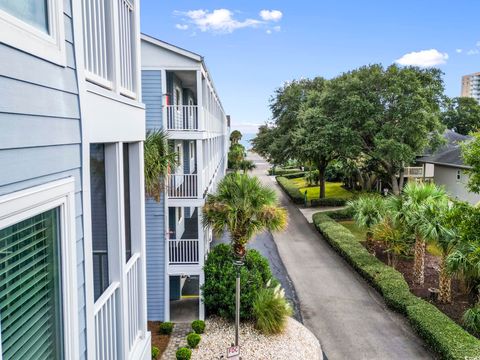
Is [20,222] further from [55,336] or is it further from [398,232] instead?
[398,232]

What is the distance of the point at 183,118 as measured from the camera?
551 inches

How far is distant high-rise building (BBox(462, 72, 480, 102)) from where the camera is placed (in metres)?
144

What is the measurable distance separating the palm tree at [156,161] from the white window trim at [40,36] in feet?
27.4

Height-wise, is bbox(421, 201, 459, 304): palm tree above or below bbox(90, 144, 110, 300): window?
below

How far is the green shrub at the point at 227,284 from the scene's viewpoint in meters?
12.7

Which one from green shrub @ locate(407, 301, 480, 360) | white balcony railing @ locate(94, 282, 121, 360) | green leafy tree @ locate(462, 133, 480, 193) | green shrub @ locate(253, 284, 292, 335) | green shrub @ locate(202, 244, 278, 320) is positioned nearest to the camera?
white balcony railing @ locate(94, 282, 121, 360)

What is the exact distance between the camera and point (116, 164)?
4523mm

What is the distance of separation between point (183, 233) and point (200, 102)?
21.8ft

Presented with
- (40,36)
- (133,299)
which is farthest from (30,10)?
(133,299)

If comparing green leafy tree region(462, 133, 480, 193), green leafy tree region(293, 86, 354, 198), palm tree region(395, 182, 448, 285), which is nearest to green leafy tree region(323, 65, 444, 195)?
green leafy tree region(293, 86, 354, 198)

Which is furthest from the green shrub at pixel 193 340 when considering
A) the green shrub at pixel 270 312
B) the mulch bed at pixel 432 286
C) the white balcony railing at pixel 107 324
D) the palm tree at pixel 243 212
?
the mulch bed at pixel 432 286

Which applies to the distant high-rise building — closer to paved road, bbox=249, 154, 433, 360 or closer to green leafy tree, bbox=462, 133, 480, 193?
paved road, bbox=249, 154, 433, 360

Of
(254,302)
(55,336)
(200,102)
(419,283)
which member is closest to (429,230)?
(419,283)

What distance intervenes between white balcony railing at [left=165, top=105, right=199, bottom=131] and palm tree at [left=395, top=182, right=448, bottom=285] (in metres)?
8.31
